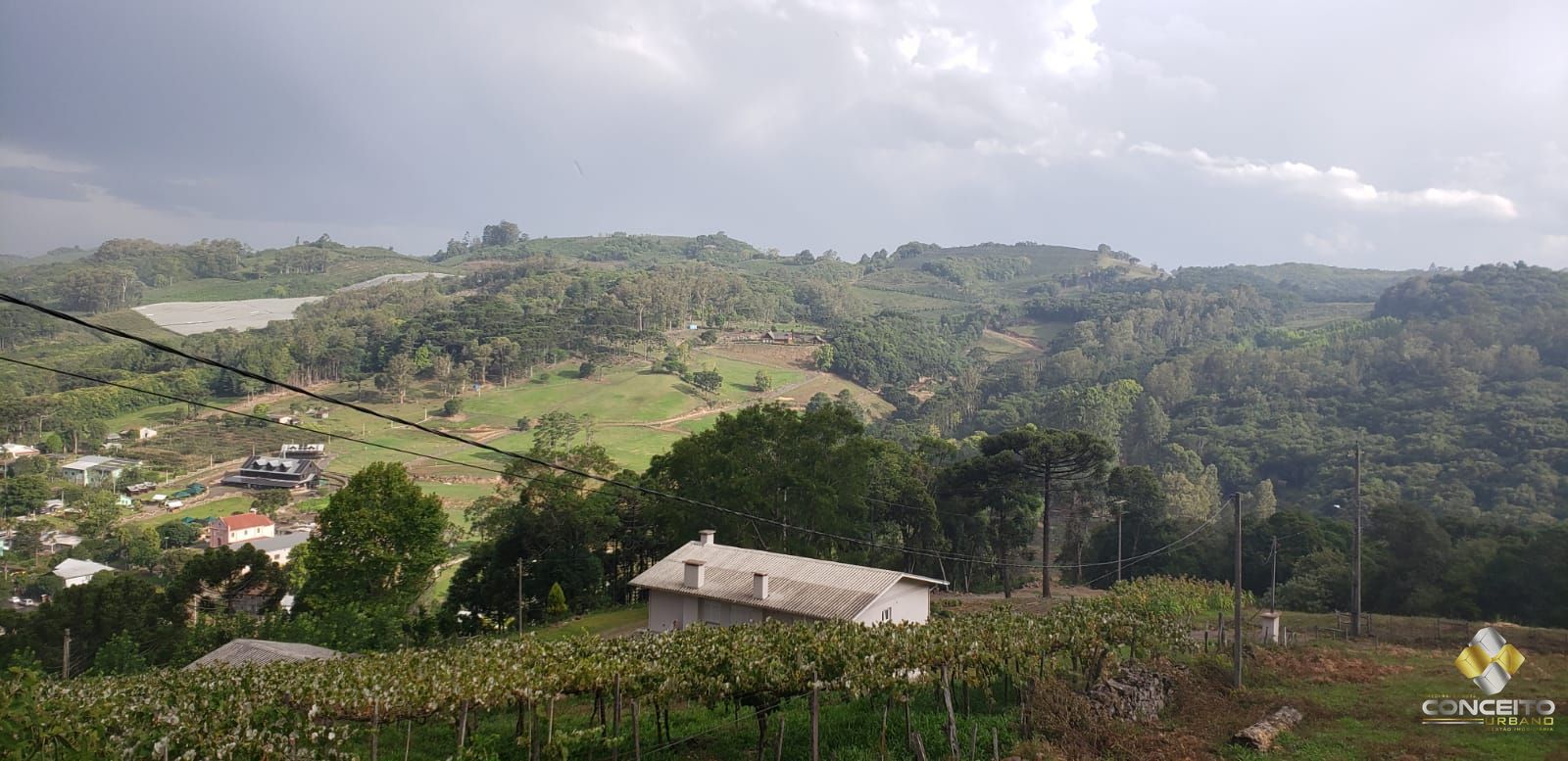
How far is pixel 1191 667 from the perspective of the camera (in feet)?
62.6

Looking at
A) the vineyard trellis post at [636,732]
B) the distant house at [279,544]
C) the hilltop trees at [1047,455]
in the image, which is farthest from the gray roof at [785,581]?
the distant house at [279,544]

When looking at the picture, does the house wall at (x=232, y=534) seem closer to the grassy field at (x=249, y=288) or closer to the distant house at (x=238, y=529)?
the distant house at (x=238, y=529)

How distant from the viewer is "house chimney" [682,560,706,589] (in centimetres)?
2295

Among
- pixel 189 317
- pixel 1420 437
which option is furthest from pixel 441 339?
pixel 1420 437

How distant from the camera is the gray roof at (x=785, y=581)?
2056 centimetres

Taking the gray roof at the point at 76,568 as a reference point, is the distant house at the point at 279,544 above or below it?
above

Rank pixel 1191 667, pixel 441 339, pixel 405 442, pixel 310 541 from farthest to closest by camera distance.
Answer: pixel 441 339 < pixel 405 442 < pixel 310 541 < pixel 1191 667

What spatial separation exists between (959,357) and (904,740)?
128 meters

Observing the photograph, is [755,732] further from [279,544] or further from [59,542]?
[59,542]

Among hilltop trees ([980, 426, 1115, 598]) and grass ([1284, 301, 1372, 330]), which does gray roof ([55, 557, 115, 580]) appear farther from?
grass ([1284, 301, 1372, 330])

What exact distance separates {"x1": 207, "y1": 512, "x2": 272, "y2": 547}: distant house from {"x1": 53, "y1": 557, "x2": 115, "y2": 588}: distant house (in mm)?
5917

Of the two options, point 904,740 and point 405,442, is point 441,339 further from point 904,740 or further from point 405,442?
point 904,740

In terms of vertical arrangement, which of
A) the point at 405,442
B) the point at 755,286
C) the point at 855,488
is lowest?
the point at 405,442

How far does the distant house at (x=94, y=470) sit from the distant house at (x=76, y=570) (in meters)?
18.6
